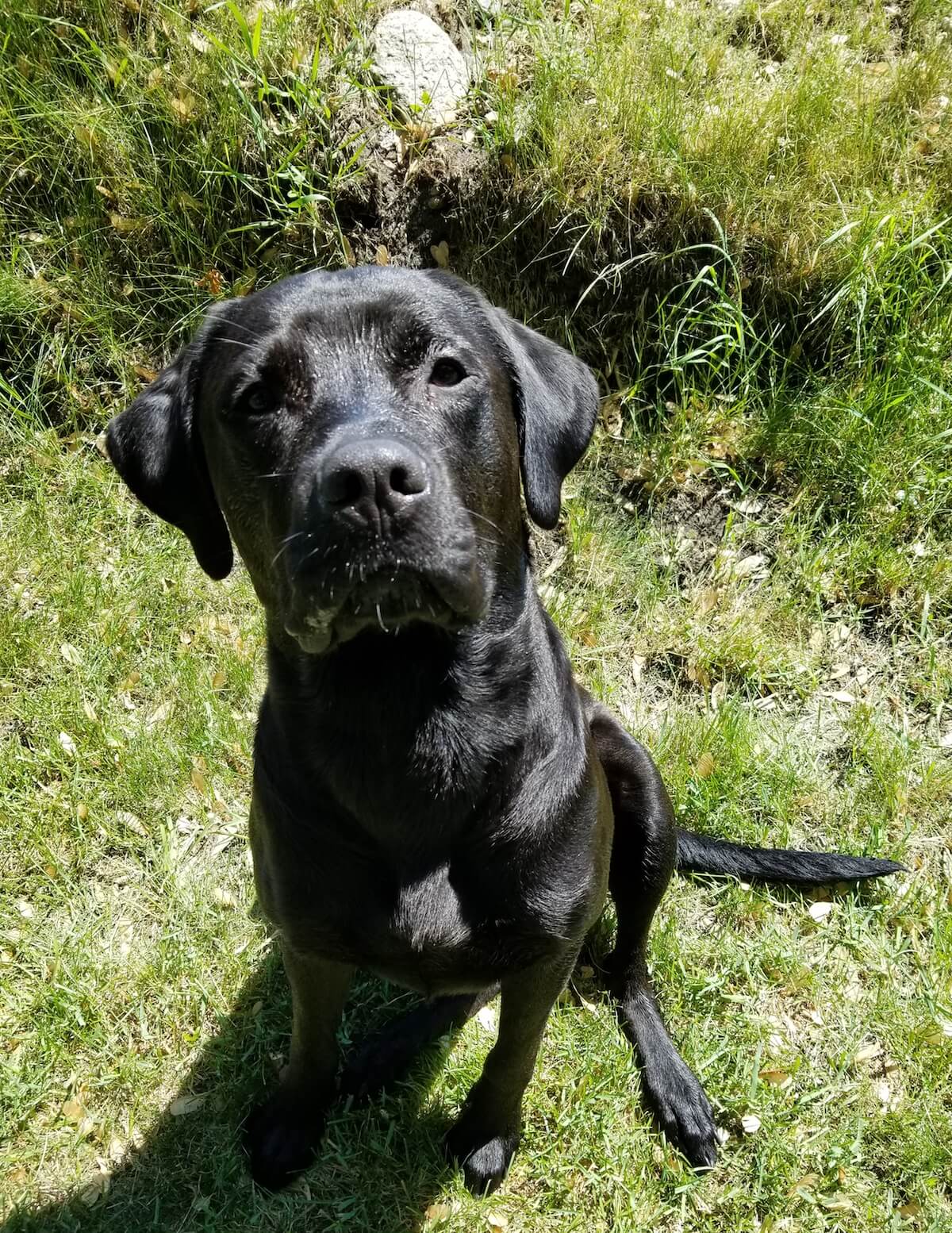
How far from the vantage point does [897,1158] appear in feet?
8.84

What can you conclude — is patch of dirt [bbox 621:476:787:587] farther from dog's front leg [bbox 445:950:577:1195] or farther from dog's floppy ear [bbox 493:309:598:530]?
dog's front leg [bbox 445:950:577:1195]

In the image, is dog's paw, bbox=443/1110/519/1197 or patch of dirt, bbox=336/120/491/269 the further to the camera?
patch of dirt, bbox=336/120/491/269

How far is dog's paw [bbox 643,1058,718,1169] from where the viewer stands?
2.69 meters

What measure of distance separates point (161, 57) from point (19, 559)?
213 cm

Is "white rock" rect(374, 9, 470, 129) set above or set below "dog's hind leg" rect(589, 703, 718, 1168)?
above

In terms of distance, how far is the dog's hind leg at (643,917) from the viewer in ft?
8.95

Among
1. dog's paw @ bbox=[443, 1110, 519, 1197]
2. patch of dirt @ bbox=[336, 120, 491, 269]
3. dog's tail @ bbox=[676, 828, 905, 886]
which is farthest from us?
patch of dirt @ bbox=[336, 120, 491, 269]

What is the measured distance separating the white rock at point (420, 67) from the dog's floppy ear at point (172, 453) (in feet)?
7.85

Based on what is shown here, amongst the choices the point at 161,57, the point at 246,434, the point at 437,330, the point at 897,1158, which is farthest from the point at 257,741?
the point at 161,57

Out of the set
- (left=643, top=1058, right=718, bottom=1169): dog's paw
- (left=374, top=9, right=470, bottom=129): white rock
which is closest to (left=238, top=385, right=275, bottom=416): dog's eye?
(left=643, top=1058, right=718, bottom=1169): dog's paw

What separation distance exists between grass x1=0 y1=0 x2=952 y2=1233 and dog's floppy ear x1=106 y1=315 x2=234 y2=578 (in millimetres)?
1386

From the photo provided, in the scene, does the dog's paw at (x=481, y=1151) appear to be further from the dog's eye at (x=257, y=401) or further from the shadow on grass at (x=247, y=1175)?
the dog's eye at (x=257, y=401)

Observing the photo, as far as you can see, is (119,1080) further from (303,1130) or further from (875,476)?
(875,476)

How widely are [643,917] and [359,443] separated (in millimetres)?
1729
